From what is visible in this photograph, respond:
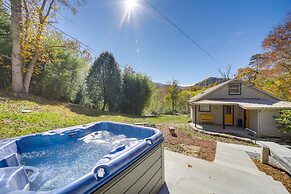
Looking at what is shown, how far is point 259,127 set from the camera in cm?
952

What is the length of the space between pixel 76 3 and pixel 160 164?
31.9 feet

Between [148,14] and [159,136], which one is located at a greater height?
[148,14]

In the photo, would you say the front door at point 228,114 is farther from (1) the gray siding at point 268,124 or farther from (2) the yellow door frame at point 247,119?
(1) the gray siding at point 268,124

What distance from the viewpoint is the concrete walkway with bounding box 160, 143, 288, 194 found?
309 cm

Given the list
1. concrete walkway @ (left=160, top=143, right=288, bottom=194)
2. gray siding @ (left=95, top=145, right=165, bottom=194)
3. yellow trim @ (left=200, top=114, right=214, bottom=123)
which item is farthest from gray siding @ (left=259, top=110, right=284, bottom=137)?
gray siding @ (left=95, top=145, right=165, bottom=194)

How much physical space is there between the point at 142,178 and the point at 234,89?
12.6 metres

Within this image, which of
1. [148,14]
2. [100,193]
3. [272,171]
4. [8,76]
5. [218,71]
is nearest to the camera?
[100,193]

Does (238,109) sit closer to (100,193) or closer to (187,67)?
(187,67)

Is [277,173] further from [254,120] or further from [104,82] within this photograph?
[104,82]

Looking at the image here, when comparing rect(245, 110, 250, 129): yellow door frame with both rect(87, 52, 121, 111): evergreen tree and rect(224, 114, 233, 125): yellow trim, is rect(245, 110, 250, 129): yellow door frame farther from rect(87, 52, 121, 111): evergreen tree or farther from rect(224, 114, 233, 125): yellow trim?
rect(87, 52, 121, 111): evergreen tree

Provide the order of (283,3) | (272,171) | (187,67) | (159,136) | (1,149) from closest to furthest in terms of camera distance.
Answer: (1,149) → (159,136) → (272,171) → (283,3) → (187,67)

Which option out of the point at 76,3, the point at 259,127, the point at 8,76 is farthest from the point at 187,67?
the point at 8,76

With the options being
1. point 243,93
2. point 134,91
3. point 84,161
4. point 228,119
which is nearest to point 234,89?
point 243,93

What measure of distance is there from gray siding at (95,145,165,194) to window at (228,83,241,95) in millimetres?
11533
